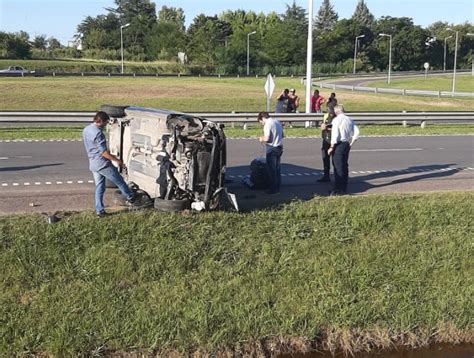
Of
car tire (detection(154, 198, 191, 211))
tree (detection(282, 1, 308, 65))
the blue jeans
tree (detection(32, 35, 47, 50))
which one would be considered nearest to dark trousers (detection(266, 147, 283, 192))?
car tire (detection(154, 198, 191, 211))

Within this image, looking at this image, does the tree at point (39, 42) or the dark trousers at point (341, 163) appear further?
the tree at point (39, 42)

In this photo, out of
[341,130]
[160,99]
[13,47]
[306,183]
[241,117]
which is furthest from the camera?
[13,47]

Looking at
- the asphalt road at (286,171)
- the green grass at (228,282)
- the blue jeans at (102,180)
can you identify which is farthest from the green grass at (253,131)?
the green grass at (228,282)

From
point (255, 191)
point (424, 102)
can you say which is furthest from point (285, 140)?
point (424, 102)

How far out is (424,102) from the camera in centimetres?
5306

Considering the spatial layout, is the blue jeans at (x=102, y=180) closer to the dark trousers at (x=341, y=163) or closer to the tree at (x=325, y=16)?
the dark trousers at (x=341, y=163)

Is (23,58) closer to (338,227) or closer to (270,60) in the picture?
(270,60)

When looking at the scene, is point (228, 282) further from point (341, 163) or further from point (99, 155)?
point (341, 163)

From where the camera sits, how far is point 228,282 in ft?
27.8

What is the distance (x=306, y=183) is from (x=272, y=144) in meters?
1.87

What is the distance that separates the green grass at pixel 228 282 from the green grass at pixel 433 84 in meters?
69.7

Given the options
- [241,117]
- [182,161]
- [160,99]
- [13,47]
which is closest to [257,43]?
[13,47]

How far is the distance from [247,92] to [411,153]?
39403 millimetres

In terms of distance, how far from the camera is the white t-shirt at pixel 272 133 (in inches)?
459
